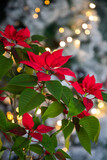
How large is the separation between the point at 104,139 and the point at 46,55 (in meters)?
1.06

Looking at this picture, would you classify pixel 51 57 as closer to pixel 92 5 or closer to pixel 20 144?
pixel 20 144

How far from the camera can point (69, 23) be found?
144 centimetres

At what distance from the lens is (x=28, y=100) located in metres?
0.47

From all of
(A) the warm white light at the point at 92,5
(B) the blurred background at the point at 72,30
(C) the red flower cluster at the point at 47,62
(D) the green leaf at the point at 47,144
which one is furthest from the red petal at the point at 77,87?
(A) the warm white light at the point at 92,5

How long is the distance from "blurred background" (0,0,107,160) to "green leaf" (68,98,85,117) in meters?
0.91

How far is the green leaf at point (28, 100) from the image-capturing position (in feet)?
1.51

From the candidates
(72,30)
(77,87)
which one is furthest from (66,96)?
(72,30)

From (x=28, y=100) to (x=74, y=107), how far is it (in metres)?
0.11

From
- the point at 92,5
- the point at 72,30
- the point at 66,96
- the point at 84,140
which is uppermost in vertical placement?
the point at 92,5

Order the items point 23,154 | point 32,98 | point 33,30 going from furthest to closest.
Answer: point 33,30 → point 23,154 → point 32,98

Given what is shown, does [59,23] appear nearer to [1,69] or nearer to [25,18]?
[25,18]

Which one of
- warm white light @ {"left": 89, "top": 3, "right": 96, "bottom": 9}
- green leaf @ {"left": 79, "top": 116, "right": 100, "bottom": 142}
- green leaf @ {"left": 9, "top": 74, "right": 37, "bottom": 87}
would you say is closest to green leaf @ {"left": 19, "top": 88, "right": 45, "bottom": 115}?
green leaf @ {"left": 9, "top": 74, "right": 37, "bottom": 87}

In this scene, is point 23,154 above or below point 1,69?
below

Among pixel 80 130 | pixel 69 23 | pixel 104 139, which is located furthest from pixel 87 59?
pixel 80 130
